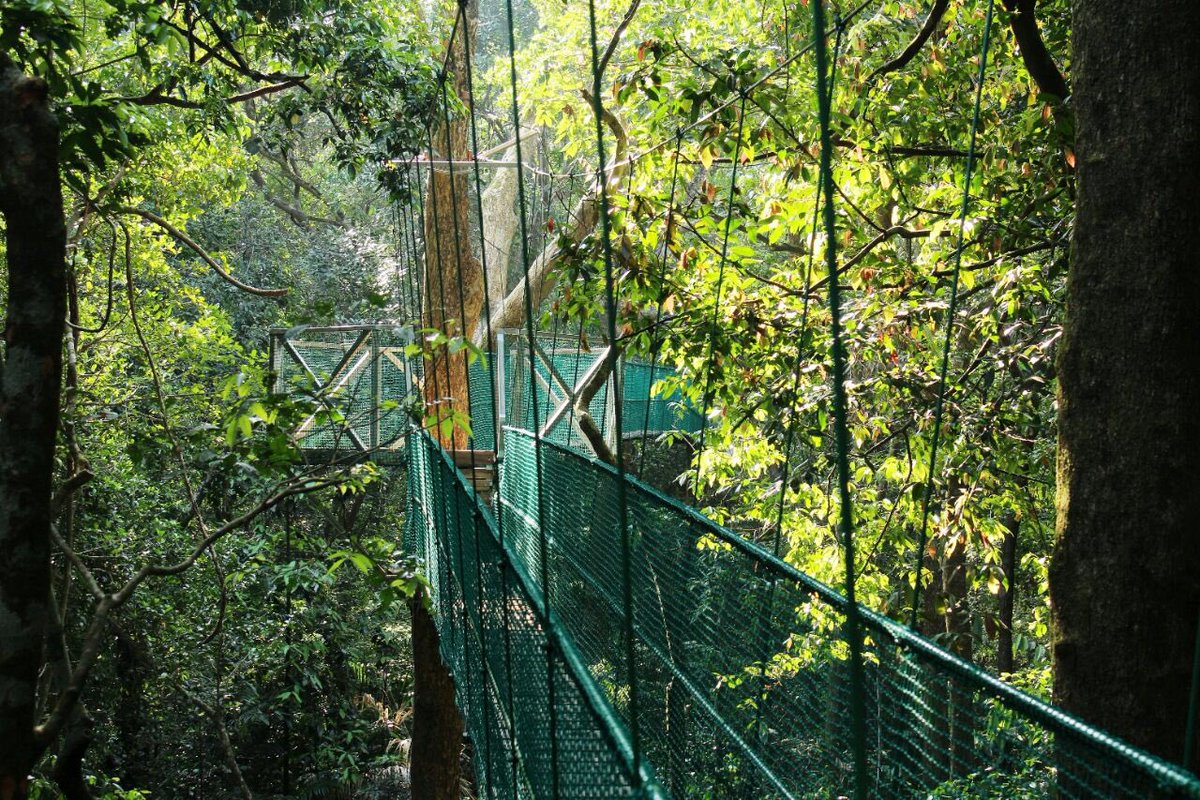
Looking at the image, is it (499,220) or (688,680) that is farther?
(499,220)

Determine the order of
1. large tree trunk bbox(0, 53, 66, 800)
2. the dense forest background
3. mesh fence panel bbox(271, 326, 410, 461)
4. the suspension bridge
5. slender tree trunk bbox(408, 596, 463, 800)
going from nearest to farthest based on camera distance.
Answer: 1. the suspension bridge
2. large tree trunk bbox(0, 53, 66, 800)
3. the dense forest background
4. slender tree trunk bbox(408, 596, 463, 800)
5. mesh fence panel bbox(271, 326, 410, 461)

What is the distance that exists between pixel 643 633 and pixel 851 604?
2.12m

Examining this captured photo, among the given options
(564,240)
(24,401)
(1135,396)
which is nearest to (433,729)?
(564,240)

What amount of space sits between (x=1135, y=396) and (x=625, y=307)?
85.5 inches

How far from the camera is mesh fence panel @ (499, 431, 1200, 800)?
1436 mm

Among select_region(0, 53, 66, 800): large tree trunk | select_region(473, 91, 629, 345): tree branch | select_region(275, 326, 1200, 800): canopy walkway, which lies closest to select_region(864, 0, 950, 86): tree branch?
select_region(473, 91, 629, 345): tree branch

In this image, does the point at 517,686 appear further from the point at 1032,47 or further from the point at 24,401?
the point at 1032,47

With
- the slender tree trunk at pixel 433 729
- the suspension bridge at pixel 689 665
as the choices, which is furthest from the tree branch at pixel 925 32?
the slender tree trunk at pixel 433 729

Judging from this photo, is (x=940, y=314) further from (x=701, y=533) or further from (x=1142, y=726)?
(x=1142, y=726)

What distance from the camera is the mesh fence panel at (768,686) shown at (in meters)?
1.44

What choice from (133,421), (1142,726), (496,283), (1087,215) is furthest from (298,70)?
(496,283)

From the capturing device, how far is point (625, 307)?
349 centimetres

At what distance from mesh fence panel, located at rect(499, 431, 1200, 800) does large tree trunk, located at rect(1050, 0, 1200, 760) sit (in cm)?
13

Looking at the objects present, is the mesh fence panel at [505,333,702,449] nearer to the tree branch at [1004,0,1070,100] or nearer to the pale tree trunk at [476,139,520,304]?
the pale tree trunk at [476,139,520,304]
